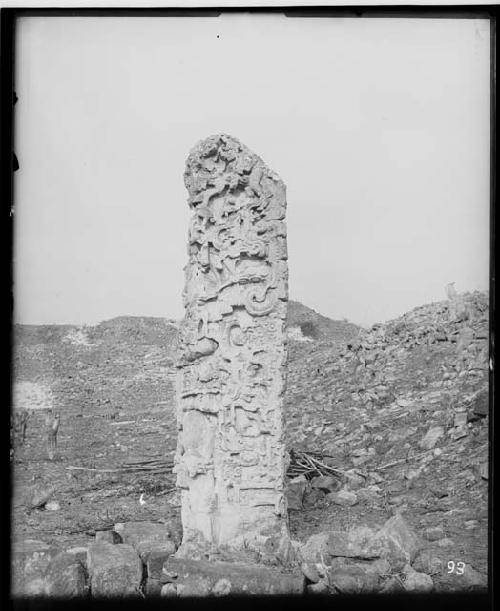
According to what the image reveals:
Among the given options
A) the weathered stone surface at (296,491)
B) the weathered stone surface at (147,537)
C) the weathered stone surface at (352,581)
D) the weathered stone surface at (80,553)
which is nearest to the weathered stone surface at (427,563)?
the weathered stone surface at (352,581)

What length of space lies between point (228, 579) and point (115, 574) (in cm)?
63

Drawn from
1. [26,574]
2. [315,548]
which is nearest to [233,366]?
[315,548]

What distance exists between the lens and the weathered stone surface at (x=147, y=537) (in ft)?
17.5

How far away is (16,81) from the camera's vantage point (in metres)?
5.20

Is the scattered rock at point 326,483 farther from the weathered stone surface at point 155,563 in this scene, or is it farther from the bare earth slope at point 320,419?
the weathered stone surface at point 155,563

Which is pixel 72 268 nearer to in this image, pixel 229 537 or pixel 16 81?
pixel 16 81

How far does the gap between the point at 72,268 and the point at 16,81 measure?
1.07 meters

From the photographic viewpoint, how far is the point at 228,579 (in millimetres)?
5238

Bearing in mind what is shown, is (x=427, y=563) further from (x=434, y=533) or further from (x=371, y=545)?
(x=371, y=545)

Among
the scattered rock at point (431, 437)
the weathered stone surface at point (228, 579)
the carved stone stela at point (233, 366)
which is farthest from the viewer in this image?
the scattered rock at point (431, 437)

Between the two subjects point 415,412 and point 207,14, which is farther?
point 415,412

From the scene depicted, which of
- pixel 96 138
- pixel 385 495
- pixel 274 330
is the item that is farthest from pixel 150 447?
pixel 96 138

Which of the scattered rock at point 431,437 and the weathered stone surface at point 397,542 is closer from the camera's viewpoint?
the weathered stone surface at point 397,542

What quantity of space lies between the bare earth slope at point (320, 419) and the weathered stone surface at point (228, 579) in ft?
0.97
